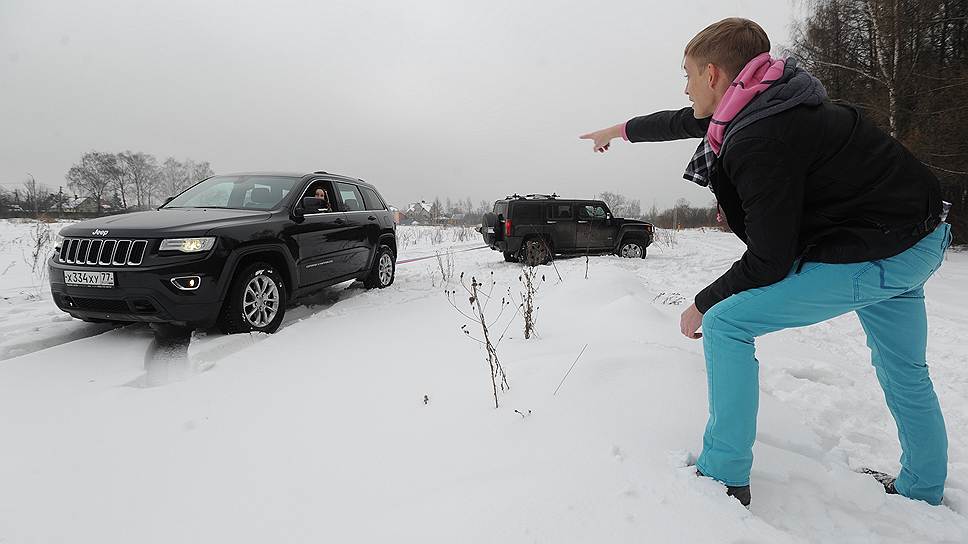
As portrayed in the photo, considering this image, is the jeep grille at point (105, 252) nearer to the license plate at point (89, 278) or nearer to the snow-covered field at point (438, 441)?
the license plate at point (89, 278)

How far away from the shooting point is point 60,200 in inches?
1443

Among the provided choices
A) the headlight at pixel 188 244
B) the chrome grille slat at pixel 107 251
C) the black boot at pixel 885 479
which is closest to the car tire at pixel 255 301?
the headlight at pixel 188 244

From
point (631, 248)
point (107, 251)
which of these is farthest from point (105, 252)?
point (631, 248)

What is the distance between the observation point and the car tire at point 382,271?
692 centimetres

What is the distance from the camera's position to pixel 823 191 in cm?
141

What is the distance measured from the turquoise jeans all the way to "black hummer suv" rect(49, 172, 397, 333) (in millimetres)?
4000

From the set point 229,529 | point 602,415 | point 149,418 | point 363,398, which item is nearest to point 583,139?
point 602,415

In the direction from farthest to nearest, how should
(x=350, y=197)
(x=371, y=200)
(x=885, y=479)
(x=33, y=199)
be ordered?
(x=33, y=199), (x=371, y=200), (x=350, y=197), (x=885, y=479)

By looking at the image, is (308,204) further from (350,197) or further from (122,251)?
(122,251)

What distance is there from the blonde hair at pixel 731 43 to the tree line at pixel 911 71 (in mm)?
14046

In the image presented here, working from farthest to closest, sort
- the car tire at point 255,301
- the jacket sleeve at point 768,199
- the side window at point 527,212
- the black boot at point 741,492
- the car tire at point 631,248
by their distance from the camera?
the car tire at point 631,248
the side window at point 527,212
the car tire at point 255,301
the black boot at point 741,492
the jacket sleeve at point 768,199

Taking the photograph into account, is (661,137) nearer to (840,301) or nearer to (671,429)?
(840,301)

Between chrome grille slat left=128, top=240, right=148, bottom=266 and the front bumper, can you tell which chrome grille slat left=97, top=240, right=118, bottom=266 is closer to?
the front bumper

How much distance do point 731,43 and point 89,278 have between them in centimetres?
482
